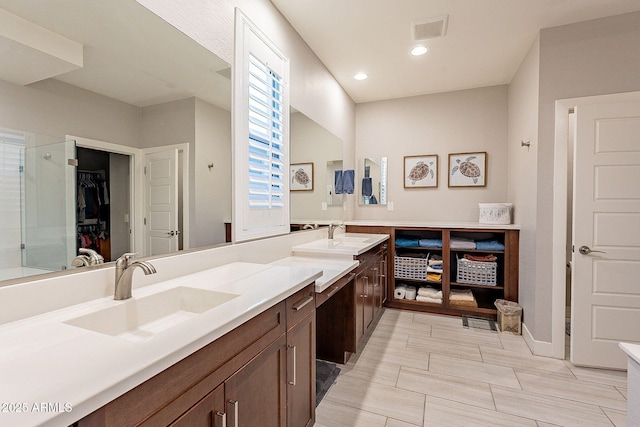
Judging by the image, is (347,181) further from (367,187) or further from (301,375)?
(301,375)

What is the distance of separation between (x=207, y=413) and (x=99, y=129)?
1.08 metres

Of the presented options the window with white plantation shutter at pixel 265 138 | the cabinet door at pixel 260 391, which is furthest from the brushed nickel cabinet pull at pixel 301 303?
the window with white plantation shutter at pixel 265 138

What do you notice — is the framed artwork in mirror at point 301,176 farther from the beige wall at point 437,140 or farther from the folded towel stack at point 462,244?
the folded towel stack at point 462,244

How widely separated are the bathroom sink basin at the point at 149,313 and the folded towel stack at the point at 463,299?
2.96 m

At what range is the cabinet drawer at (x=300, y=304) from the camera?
52.1 inches

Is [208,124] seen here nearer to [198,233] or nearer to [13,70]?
[198,233]

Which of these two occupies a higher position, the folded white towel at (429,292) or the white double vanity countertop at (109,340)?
the white double vanity countertop at (109,340)

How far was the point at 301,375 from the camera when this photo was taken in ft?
4.78

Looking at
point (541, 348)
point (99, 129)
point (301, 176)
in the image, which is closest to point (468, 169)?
point (541, 348)

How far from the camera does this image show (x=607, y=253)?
231 centimetres

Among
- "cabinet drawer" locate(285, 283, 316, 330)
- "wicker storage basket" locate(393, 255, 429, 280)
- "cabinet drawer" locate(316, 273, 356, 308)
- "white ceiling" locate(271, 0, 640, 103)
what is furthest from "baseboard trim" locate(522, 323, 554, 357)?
"white ceiling" locate(271, 0, 640, 103)

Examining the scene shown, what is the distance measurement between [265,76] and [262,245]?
3.88ft

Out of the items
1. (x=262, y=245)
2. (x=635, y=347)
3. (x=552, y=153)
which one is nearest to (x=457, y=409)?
(x=635, y=347)

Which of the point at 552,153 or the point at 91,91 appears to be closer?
the point at 91,91
